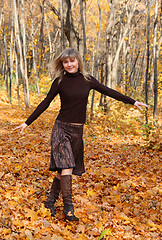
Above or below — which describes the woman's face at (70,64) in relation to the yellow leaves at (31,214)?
above

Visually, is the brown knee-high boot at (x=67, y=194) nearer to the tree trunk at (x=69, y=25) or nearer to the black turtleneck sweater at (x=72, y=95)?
the black turtleneck sweater at (x=72, y=95)

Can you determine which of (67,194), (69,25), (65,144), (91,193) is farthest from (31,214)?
(69,25)

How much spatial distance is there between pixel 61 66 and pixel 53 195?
1.67 meters

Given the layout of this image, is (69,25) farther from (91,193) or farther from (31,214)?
(31,214)

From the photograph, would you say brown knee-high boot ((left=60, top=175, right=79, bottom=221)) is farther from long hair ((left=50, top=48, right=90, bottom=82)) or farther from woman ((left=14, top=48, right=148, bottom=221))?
long hair ((left=50, top=48, right=90, bottom=82))

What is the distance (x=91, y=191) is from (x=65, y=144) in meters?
1.33

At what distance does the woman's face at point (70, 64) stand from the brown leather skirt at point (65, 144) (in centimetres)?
64

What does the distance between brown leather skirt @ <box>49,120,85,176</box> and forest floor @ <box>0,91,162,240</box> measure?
65cm

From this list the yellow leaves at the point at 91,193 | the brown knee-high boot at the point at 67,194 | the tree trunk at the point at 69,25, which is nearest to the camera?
the brown knee-high boot at the point at 67,194

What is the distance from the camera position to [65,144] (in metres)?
2.66

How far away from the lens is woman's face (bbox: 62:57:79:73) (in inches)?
103

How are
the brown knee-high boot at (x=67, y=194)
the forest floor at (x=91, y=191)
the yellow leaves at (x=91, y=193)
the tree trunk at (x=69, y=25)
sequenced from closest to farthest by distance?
the forest floor at (x=91, y=191), the brown knee-high boot at (x=67, y=194), the yellow leaves at (x=91, y=193), the tree trunk at (x=69, y=25)

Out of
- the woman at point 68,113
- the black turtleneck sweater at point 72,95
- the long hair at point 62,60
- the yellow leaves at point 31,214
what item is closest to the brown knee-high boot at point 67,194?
the woman at point 68,113

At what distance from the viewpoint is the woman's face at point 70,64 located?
262 cm
